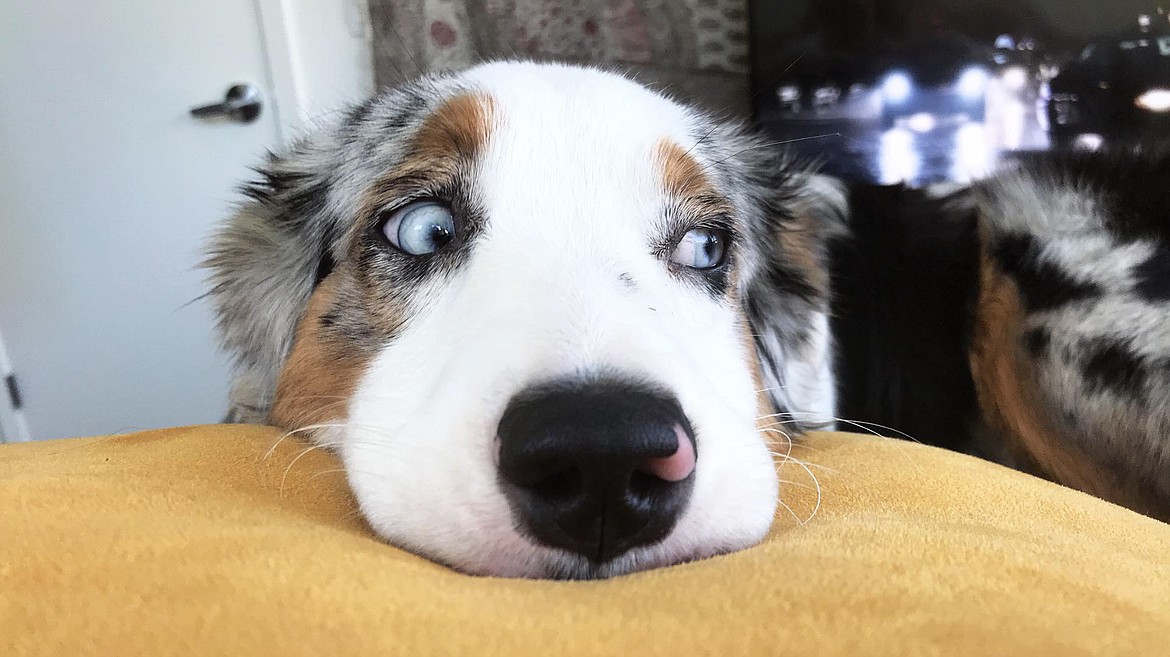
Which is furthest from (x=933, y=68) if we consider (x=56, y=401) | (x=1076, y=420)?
(x=56, y=401)

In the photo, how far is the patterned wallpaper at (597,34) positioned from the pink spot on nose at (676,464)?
2.96 m

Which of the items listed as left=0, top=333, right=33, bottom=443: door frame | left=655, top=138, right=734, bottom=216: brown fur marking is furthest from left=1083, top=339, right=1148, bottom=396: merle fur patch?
left=0, top=333, right=33, bottom=443: door frame

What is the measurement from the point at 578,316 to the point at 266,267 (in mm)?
1081

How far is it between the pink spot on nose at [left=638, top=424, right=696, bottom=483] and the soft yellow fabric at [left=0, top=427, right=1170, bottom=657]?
0.10 metres

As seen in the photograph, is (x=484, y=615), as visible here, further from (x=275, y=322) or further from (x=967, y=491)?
(x=275, y=322)

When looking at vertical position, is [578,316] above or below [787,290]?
above

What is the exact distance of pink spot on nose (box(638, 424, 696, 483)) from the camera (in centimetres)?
75

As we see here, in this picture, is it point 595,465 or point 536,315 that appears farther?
point 536,315

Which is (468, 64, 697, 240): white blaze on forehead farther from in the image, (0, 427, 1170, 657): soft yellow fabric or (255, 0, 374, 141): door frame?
(255, 0, 374, 141): door frame

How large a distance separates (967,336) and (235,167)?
326cm

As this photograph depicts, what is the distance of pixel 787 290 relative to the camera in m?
1.86

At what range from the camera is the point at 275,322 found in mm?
1638

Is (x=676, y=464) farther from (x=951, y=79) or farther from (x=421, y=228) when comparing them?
(x=951, y=79)

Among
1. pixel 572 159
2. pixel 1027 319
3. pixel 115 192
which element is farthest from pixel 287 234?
pixel 115 192
